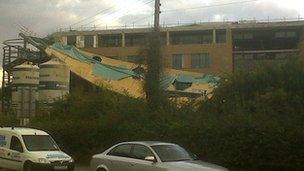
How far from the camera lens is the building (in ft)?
310

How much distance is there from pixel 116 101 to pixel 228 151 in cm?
1108

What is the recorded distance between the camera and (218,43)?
3789 inches

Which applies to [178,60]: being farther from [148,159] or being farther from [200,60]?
[148,159]

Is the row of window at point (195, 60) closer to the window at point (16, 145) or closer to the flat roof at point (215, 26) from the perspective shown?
the flat roof at point (215, 26)

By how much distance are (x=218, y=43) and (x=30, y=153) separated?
79885mm

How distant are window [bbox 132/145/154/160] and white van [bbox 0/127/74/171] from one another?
4785mm

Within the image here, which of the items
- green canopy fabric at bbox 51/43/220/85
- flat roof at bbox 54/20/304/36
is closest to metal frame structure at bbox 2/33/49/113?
green canopy fabric at bbox 51/43/220/85

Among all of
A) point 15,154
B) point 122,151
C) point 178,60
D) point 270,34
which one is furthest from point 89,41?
point 122,151

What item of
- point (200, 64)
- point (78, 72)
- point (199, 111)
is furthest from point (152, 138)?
point (200, 64)

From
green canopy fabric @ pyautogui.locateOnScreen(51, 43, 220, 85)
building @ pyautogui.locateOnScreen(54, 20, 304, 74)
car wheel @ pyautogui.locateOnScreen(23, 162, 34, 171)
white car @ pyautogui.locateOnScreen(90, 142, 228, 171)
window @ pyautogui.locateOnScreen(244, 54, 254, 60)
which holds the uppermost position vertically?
building @ pyautogui.locateOnScreen(54, 20, 304, 74)

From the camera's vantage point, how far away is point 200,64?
9806 cm

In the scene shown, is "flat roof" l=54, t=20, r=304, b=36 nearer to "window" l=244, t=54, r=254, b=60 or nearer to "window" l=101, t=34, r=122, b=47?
"window" l=101, t=34, r=122, b=47

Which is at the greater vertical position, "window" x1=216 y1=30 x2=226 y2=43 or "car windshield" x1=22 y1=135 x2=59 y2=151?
"window" x1=216 y1=30 x2=226 y2=43

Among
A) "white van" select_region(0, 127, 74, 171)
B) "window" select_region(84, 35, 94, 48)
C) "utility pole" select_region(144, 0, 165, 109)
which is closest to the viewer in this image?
"white van" select_region(0, 127, 74, 171)
